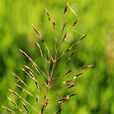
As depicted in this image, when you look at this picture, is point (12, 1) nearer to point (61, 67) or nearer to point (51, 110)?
point (61, 67)

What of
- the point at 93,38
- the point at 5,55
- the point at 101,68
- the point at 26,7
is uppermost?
the point at 26,7

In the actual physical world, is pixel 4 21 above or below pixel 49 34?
above

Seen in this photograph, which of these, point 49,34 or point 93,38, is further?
point 93,38

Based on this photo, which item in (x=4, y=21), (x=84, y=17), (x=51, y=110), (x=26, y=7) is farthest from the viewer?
(x=84, y=17)

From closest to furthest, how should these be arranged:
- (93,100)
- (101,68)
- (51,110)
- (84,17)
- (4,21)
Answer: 1. (51,110)
2. (93,100)
3. (101,68)
4. (4,21)
5. (84,17)

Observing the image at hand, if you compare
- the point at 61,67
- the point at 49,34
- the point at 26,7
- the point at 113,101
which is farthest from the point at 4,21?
the point at 113,101

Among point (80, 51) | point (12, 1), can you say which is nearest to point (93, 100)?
point (80, 51)
